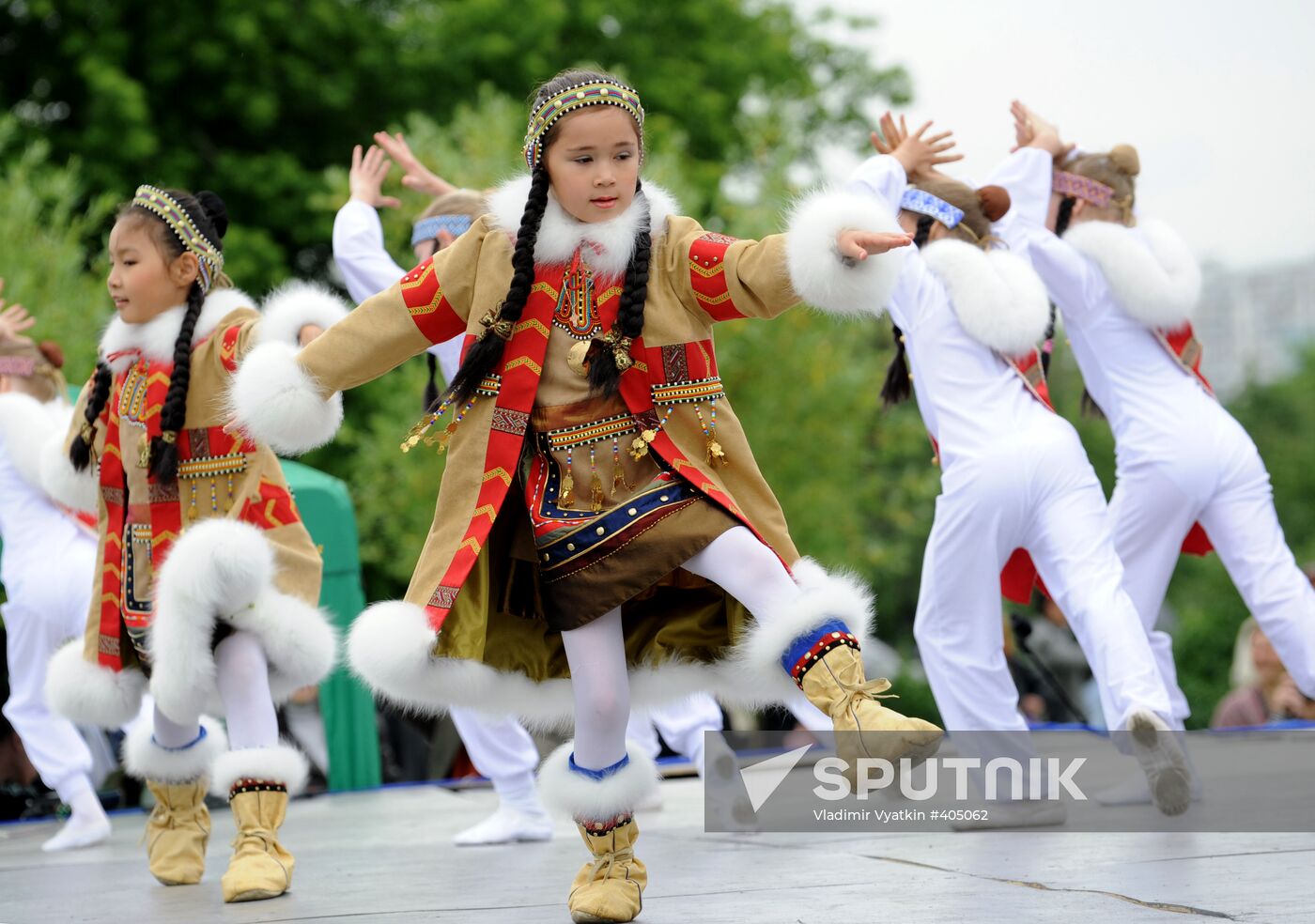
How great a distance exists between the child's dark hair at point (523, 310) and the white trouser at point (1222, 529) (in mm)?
2784

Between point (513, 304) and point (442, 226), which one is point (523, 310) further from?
point (442, 226)

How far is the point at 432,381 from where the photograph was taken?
244 inches

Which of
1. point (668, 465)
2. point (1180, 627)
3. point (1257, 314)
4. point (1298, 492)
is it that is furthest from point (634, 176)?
point (1257, 314)

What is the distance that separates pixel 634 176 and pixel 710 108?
15696 mm

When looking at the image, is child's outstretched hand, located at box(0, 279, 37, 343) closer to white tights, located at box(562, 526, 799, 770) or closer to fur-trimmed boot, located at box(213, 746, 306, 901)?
fur-trimmed boot, located at box(213, 746, 306, 901)

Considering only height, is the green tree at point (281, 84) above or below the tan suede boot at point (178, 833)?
above

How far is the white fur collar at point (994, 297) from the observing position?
17.8 feet

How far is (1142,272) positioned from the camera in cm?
594

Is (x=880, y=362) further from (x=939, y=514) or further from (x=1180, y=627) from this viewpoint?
→ (x=939, y=514)

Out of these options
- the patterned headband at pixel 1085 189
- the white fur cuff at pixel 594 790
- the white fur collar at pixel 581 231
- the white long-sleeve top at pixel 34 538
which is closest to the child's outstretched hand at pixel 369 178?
the white long-sleeve top at pixel 34 538

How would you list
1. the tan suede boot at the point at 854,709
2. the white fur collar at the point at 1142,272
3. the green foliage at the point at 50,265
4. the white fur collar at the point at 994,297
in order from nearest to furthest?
1. the tan suede boot at the point at 854,709
2. the white fur collar at the point at 994,297
3. the white fur collar at the point at 1142,272
4. the green foliage at the point at 50,265

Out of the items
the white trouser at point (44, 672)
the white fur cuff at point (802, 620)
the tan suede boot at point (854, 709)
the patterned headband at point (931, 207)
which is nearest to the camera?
the tan suede boot at point (854, 709)

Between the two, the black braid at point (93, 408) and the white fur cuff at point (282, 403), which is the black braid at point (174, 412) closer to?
the black braid at point (93, 408)

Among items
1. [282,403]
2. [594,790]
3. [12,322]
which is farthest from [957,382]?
[12,322]
